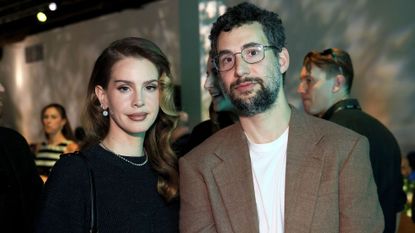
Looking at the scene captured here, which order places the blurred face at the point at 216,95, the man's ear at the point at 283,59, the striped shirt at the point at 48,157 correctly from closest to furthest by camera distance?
the man's ear at the point at 283,59 < the blurred face at the point at 216,95 < the striped shirt at the point at 48,157

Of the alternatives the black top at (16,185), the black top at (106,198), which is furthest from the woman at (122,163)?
the black top at (16,185)

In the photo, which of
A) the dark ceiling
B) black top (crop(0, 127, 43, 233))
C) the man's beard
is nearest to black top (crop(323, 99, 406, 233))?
the man's beard

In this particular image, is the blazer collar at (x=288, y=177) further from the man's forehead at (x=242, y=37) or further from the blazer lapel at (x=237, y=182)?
the man's forehead at (x=242, y=37)

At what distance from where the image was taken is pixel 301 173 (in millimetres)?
1697

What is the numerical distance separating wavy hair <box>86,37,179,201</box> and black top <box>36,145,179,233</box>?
5 cm

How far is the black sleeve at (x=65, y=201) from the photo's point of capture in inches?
67.3

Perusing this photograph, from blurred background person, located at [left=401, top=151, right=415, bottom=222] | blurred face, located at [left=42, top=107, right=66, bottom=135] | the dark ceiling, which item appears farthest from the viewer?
the dark ceiling

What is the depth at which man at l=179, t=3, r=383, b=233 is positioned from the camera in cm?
163

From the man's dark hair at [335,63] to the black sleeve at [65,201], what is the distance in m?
1.83

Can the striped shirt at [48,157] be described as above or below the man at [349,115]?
below

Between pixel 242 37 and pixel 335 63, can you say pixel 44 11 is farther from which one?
pixel 242 37

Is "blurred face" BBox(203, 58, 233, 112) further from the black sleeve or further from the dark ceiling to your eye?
the dark ceiling

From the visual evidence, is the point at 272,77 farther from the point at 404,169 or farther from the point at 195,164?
the point at 404,169

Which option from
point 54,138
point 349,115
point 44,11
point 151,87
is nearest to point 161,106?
point 151,87
